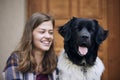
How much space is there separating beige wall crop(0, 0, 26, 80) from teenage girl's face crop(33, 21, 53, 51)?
7.23 ft

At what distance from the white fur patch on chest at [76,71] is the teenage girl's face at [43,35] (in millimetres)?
232

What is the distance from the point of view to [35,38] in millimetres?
3654

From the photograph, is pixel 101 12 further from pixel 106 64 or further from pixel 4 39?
pixel 4 39

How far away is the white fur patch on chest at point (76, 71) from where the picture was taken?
355 cm

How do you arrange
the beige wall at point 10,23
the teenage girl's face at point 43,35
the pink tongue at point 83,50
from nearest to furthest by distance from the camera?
1. the pink tongue at point 83,50
2. the teenage girl's face at point 43,35
3. the beige wall at point 10,23

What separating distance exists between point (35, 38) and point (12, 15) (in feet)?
7.42

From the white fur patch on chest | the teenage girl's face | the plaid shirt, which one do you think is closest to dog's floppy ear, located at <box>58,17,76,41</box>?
the teenage girl's face

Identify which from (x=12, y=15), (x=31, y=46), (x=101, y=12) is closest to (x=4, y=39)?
(x=12, y=15)

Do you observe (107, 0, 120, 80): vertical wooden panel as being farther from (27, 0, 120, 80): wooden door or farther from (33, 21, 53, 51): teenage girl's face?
(33, 21, 53, 51): teenage girl's face

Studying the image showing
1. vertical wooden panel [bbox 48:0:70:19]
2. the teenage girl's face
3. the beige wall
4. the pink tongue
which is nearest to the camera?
the pink tongue

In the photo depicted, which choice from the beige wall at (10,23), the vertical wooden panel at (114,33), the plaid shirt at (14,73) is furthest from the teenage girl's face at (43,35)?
the vertical wooden panel at (114,33)

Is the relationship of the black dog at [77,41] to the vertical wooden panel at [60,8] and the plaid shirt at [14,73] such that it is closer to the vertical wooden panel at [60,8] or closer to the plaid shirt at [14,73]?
the plaid shirt at [14,73]

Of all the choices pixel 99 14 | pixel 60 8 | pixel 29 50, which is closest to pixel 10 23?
pixel 60 8

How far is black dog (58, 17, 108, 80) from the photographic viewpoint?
354cm
